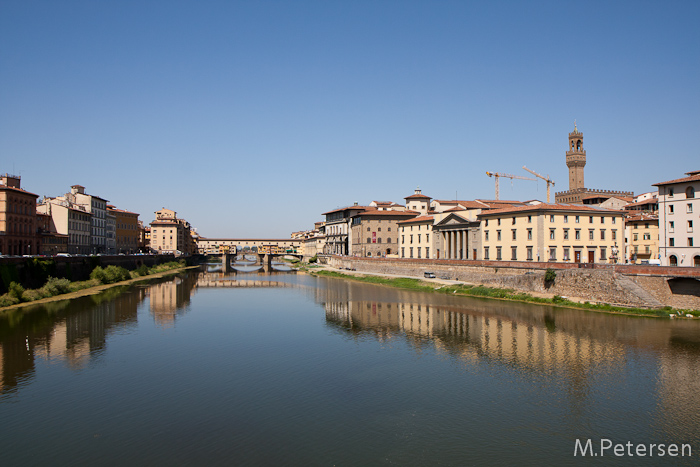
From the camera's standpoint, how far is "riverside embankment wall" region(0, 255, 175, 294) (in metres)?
46.9

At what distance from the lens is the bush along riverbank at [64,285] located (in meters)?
45.5

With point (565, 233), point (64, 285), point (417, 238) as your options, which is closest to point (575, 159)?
point (417, 238)

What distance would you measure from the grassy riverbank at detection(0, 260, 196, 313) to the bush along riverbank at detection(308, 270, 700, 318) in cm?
3787

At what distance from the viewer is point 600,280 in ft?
141

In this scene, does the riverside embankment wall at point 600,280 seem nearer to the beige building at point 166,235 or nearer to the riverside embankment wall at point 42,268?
the riverside embankment wall at point 42,268

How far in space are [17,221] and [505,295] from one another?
60.7 meters

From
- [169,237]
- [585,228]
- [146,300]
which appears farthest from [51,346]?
[169,237]

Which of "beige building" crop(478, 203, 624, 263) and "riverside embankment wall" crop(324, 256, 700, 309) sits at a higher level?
"beige building" crop(478, 203, 624, 263)

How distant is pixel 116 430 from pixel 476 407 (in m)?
13.7

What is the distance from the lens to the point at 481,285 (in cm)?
5694

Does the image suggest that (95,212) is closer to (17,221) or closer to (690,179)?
(17,221)

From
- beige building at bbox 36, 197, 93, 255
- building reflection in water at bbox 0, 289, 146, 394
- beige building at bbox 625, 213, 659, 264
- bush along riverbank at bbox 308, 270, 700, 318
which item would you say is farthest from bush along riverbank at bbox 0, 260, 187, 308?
beige building at bbox 625, 213, 659, 264

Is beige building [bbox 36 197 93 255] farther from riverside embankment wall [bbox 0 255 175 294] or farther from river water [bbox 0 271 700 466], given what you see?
river water [bbox 0 271 700 466]

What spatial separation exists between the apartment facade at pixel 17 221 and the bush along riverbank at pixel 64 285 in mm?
8834
